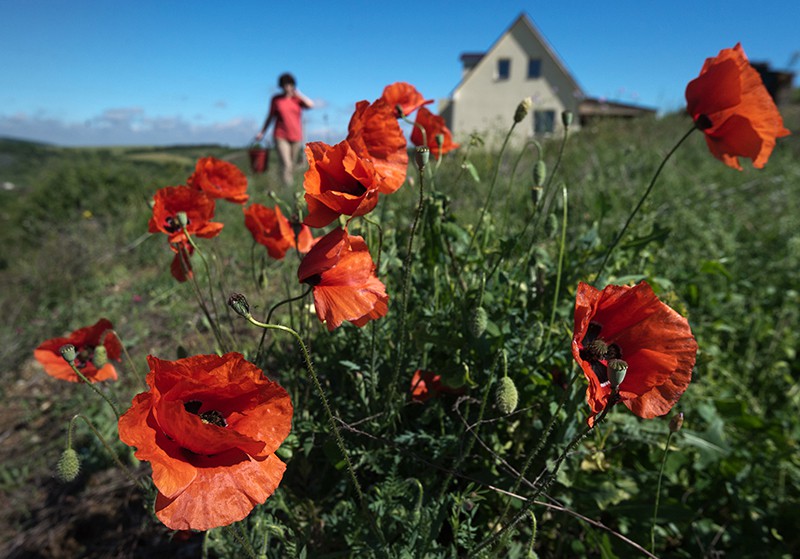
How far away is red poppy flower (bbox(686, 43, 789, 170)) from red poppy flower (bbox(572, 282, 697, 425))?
2.56 ft

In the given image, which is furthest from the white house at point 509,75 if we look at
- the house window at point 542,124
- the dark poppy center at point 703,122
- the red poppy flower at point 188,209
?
the red poppy flower at point 188,209

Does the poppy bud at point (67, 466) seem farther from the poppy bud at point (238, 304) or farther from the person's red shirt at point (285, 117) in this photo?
the person's red shirt at point (285, 117)

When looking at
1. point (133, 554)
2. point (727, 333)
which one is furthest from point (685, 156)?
point (133, 554)

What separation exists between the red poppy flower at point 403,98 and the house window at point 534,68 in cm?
2693

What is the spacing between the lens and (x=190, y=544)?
1890 millimetres

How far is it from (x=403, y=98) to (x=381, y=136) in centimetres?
47

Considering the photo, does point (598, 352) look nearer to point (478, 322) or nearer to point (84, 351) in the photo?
point (478, 322)

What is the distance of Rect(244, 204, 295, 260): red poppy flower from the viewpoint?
1.75 m

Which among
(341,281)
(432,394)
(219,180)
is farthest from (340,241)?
(219,180)

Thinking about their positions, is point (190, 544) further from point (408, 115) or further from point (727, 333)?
point (727, 333)

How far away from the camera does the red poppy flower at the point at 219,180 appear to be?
1.80 metres

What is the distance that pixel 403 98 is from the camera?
1730mm

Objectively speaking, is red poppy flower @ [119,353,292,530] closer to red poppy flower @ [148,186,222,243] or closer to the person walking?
red poppy flower @ [148,186,222,243]

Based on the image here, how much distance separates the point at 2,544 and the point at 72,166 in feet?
45.5
